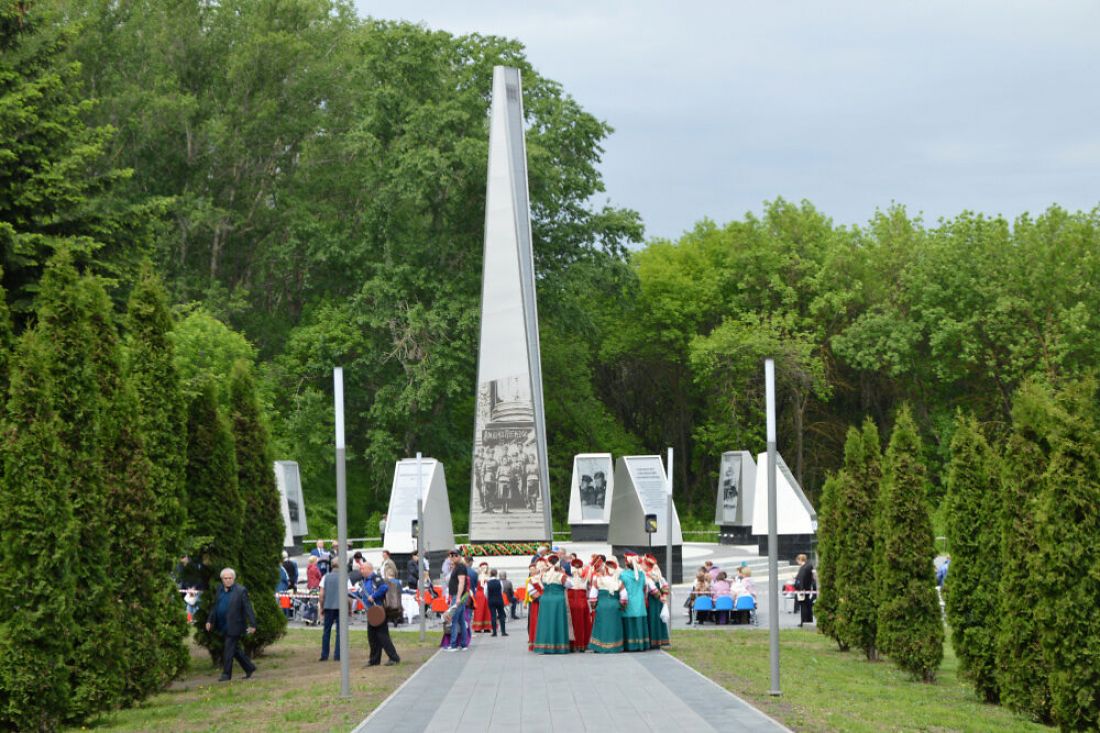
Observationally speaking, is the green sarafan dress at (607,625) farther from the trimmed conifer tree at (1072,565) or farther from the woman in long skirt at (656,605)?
the trimmed conifer tree at (1072,565)

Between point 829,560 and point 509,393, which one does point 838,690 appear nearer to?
point 829,560

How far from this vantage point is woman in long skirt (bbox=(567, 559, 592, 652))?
1981cm

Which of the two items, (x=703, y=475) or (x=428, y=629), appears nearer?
(x=428, y=629)

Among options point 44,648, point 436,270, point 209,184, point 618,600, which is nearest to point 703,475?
point 436,270

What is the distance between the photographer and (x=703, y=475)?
58.2m

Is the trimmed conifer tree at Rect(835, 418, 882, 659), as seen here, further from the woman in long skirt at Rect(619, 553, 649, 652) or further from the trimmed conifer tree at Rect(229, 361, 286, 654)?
the trimmed conifer tree at Rect(229, 361, 286, 654)

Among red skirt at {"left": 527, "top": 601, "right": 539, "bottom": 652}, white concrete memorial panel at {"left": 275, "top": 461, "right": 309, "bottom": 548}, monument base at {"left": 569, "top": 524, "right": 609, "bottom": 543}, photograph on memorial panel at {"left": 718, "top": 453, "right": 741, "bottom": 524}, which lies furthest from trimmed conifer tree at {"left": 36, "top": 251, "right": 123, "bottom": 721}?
photograph on memorial panel at {"left": 718, "top": 453, "right": 741, "bottom": 524}

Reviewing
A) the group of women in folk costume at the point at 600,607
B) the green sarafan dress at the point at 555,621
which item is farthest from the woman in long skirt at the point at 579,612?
the green sarafan dress at the point at 555,621

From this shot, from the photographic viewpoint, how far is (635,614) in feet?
64.4

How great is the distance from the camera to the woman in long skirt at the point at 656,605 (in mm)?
19609

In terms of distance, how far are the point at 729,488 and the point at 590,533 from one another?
15.7 ft

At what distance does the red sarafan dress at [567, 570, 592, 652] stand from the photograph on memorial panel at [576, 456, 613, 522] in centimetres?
2475

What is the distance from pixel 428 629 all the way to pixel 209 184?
2829 centimetres

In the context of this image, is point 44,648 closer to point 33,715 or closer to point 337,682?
point 33,715
